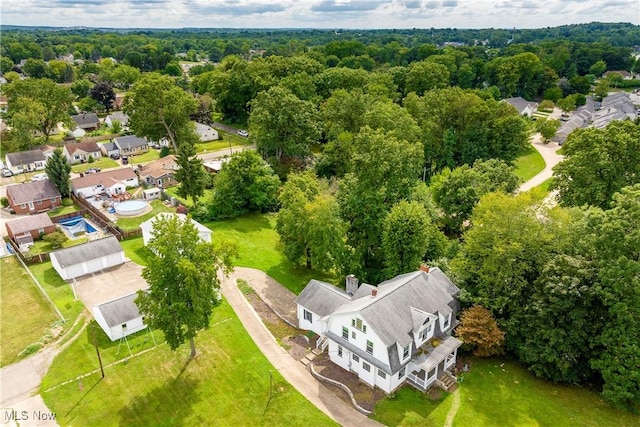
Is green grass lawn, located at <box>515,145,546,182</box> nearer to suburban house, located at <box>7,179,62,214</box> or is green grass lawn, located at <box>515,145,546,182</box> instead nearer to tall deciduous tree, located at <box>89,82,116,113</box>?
suburban house, located at <box>7,179,62,214</box>

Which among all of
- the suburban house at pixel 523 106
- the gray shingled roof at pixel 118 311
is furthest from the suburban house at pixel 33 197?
the suburban house at pixel 523 106

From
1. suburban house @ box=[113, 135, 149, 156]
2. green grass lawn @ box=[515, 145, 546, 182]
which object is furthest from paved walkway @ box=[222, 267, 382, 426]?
suburban house @ box=[113, 135, 149, 156]

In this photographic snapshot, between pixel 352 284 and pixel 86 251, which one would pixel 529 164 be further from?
pixel 86 251

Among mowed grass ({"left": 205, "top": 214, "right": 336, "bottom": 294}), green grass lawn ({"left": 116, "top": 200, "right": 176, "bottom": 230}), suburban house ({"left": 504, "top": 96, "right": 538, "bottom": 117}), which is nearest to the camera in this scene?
mowed grass ({"left": 205, "top": 214, "right": 336, "bottom": 294})

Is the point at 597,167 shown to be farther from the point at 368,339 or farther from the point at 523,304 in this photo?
the point at 368,339

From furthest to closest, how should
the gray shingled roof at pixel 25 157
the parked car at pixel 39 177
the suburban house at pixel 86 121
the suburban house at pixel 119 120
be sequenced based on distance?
the suburban house at pixel 86 121 < the suburban house at pixel 119 120 < the gray shingled roof at pixel 25 157 < the parked car at pixel 39 177

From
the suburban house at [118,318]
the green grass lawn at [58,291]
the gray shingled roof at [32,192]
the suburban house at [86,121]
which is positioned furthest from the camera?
the suburban house at [86,121]

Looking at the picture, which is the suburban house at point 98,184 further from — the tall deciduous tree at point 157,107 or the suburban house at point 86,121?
the suburban house at point 86,121
